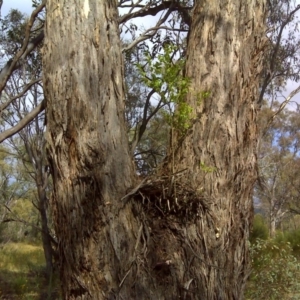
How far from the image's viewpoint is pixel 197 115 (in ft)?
8.21

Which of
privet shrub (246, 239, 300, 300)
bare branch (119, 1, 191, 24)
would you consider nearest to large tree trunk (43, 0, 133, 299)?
bare branch (119, 1, 191, 24)

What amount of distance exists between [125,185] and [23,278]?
26.5 feet

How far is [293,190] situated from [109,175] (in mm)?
18351

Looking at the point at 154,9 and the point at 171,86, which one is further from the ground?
the point at 154,9

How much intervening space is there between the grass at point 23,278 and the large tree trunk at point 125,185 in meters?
4.71

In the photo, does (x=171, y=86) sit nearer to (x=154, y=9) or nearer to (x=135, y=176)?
(x=135, y=176)

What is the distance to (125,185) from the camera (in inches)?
88.8

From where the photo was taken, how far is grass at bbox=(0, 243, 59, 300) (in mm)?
8680

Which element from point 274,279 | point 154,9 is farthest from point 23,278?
point 154,9

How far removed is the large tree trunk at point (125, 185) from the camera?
2.18 meters

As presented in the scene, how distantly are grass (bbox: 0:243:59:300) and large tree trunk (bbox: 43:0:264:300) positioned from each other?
4.71 metres

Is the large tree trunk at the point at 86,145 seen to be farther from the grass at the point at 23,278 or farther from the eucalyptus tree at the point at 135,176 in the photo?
the grass at the point at 23,278

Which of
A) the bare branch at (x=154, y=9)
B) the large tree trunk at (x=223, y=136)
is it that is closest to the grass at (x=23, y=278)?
the bare branch at (x=154, y=9)

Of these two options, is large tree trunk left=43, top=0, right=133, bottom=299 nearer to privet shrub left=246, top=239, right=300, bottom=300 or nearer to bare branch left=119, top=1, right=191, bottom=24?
bare branch left=119, top=1, right=191, bottom=24
